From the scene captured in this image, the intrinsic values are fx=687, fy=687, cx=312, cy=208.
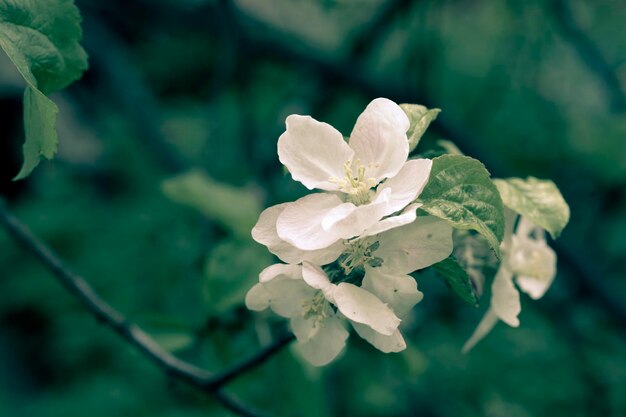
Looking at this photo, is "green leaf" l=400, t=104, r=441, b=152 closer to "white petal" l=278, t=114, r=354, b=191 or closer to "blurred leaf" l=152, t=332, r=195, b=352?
"white petal" l=278, t=114, r=354, b=191

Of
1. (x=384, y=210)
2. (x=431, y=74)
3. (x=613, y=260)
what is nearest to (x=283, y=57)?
(x=431, y=74)

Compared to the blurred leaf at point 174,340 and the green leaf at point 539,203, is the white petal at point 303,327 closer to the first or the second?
the green leaf at point 539,203

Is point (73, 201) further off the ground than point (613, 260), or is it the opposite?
point (613, 260)

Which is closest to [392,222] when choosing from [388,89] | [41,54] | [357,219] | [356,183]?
[357,219]

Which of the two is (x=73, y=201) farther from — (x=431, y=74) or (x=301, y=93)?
(x=431, y=74)

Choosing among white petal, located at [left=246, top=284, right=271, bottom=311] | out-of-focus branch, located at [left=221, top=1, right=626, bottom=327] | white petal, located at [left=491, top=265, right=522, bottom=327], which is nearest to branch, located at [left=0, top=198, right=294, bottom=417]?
white petal, located at [left=246, top=284, right=271, bottom=311]

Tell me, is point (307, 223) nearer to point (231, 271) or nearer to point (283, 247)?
point (283, 247)

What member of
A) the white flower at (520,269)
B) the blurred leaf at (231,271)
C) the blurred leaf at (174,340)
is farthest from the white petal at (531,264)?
the blurred leaf at (174,340)
